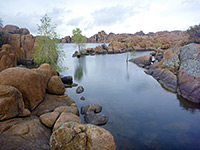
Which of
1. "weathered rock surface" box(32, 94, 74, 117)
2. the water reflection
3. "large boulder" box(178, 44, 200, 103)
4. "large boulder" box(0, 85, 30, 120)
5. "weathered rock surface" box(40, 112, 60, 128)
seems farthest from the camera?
A: the water reflection

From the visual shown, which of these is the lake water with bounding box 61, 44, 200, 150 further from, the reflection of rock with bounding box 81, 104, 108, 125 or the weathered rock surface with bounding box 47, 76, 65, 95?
the weathered rock surface with bounding box 47, 76, 65, 95

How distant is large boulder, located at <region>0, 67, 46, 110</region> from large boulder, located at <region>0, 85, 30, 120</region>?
5.71ft

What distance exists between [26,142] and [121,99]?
56.4 feet

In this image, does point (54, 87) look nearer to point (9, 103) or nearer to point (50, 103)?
point (50, 103)

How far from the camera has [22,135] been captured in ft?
33.7

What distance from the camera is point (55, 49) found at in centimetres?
3291

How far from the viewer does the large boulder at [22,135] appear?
30.7 ft

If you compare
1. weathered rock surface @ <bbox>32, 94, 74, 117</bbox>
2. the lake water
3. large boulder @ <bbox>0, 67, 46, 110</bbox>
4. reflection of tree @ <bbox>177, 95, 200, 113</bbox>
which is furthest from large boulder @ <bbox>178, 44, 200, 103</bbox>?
large boulder @ <bbox>0, 67, 46, 110</bbox>

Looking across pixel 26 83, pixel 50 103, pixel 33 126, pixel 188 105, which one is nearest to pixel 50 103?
pixel 50 103

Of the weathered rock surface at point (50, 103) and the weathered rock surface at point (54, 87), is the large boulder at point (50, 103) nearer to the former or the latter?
the weathered rock surface at point (50, 103)

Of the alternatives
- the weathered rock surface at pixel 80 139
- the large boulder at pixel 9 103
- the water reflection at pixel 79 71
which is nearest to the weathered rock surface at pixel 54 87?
the large boulder at pixel 9 103

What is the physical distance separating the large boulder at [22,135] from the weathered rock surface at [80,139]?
4.09ft

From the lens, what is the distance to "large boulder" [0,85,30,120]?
433 inches

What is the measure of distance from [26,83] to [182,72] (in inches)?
1079
